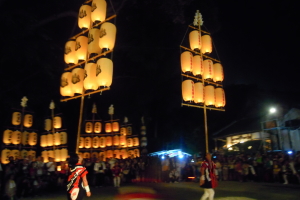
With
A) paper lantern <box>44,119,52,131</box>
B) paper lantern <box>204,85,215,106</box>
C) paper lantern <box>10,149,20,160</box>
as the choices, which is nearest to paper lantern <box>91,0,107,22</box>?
paper lantern <box>204,85,215,106</box>

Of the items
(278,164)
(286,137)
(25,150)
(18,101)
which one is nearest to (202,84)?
(278,164)

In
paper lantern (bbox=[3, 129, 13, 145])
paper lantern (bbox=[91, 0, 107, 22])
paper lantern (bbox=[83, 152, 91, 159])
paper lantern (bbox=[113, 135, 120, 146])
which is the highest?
paper lantern (bbox=[91, 0, 107, 22])

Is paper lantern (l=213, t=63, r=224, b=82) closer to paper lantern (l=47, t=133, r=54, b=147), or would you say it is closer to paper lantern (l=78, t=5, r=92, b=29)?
paper lantern (l=78, t=5, r=92, b=29)

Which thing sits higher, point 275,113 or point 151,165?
point 275,113

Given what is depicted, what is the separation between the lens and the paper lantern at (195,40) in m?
16.0

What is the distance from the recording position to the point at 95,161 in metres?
17.0

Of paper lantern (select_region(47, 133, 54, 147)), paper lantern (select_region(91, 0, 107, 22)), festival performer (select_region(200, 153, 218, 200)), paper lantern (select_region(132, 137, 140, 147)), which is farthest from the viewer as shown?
paper lantern (select_region(132, 137, 140, 147))

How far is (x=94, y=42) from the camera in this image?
1188 centimetres

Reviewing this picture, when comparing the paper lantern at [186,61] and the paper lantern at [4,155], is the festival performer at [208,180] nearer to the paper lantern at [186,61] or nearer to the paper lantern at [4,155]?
the paper lantern at [186,61]

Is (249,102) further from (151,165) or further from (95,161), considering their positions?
(95,161)

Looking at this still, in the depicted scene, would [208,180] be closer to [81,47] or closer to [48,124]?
[81,47]

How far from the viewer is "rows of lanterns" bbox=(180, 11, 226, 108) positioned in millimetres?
15492

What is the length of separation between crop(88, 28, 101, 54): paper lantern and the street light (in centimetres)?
494

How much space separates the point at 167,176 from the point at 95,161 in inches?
187
